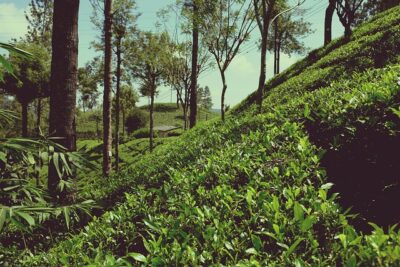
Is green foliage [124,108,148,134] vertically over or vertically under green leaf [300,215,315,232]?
over

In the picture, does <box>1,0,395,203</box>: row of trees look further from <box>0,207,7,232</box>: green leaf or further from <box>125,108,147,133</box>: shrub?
<box>125,108,147,133</box>: shrub

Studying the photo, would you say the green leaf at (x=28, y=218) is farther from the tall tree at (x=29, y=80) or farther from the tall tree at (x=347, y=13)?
the tall tree at (x=29, y=80)

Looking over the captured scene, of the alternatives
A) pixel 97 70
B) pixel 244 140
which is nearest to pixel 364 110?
pixel 244 140

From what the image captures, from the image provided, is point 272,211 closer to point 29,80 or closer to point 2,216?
point 2,216

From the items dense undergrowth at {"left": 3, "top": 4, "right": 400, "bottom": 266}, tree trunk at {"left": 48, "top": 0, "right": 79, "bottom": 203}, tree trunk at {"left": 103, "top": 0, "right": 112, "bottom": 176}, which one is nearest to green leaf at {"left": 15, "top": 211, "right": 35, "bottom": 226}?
dense undergrowth at {"left": 3, "top": 4, "right": 400, "bottom": 266}

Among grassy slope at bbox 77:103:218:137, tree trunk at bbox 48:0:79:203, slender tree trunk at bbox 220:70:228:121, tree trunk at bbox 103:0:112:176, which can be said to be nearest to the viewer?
tree trunk at bbox 48:0:79:203

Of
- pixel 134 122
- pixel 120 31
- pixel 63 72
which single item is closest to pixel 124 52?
pixel 120 31

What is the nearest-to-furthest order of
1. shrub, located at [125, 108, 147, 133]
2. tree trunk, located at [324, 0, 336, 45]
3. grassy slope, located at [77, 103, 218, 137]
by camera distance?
tree trunk, located at [324, 0, 336, 45] → shrub, located at [125, 108, 147, 133] → grassy slope, located at [77, 103, 218, 137]

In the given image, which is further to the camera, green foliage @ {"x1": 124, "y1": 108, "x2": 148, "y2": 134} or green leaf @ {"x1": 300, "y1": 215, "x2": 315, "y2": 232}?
green foliage @ {"x1": 124, "y1": 108, "x2": 148, "y2": 134}

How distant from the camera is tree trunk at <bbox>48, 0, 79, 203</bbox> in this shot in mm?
5629

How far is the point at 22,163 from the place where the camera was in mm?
4969

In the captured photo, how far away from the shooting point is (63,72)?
566 cm

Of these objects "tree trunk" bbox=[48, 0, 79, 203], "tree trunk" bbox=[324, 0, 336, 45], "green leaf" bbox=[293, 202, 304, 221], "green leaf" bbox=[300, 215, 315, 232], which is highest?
"tree trunk" bbox=[324, 0, 336, 45]

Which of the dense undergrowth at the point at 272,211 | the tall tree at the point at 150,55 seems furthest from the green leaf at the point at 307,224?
the tall tree at the point at 150,55
